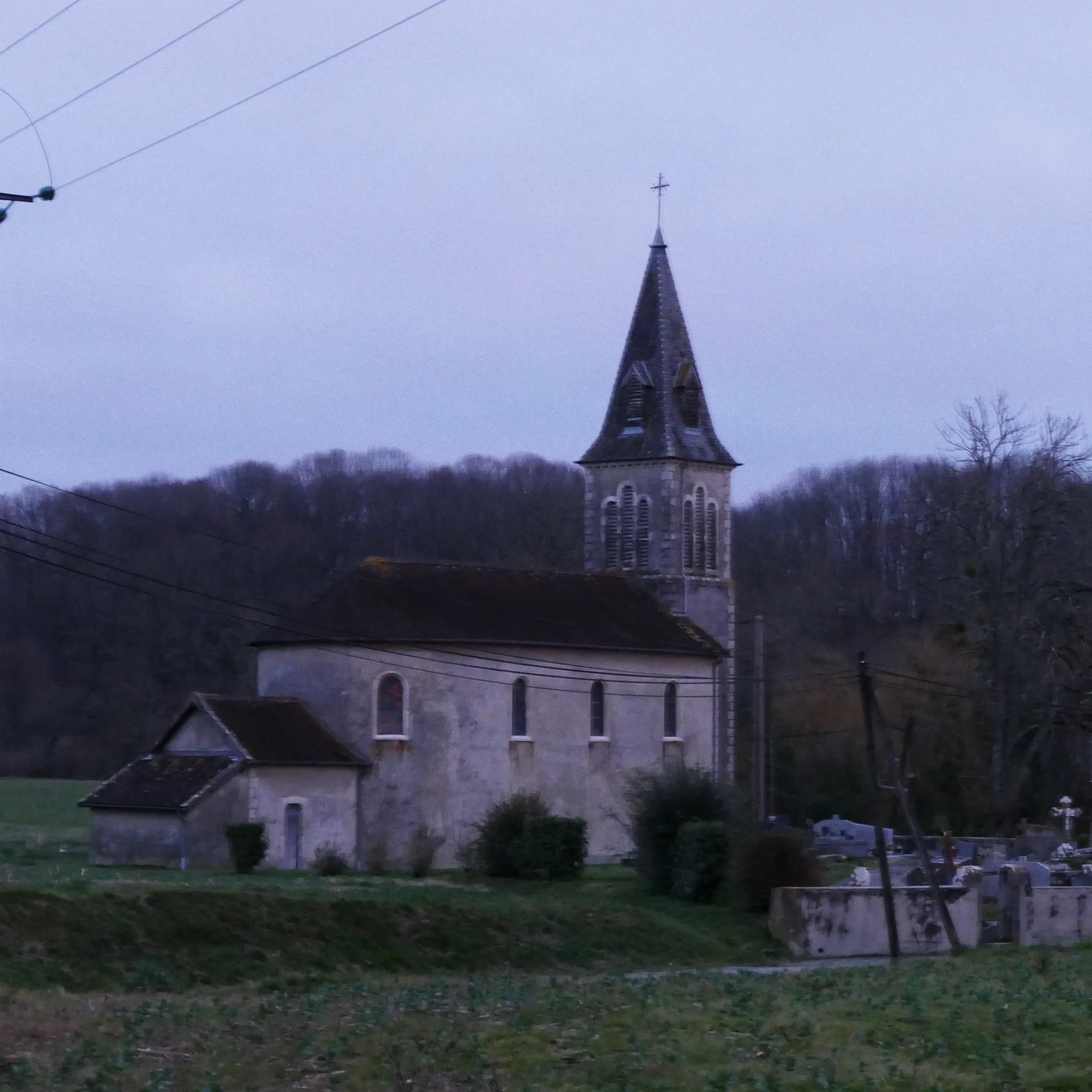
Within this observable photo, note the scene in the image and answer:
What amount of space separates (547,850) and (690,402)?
22.1m

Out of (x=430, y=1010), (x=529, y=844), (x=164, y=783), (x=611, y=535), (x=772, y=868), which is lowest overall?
(x=430, y=1010)

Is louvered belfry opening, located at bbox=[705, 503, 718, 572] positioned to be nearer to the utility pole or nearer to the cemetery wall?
the utility pole

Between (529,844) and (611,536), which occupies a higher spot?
(611,536)

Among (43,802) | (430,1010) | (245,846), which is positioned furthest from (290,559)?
(430,1010)

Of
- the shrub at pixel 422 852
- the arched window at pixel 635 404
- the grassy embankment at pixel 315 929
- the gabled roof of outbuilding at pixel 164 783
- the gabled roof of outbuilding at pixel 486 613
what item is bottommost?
the grassy embankment at pixel 315 929

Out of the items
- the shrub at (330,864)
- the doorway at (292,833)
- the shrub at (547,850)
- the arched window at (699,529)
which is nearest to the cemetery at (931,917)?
the shrub at (547,850)

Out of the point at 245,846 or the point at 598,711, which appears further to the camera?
the point at 598,711

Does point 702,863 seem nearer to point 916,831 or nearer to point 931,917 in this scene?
point 916,831

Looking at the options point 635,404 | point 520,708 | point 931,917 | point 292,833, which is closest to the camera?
point 931,917

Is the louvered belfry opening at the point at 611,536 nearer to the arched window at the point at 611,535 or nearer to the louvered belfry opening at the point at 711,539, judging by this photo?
the arched window at the point at 611,535

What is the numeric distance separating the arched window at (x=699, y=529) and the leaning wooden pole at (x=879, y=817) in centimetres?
2676

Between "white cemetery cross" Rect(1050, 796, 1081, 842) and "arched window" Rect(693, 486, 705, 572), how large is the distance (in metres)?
13.2

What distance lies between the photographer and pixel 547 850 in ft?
130

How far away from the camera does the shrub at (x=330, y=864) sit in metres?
40.1
